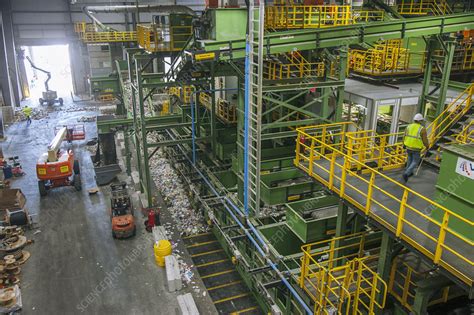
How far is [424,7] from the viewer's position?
17203mm

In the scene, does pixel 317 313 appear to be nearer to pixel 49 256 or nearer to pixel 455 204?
pixel 455 204

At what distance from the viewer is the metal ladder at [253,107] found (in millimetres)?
10047

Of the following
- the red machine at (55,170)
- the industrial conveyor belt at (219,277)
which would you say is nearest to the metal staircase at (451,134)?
the industrial conveyor belt at (219,277)

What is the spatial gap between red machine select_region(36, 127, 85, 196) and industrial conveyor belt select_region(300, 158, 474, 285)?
1174cm

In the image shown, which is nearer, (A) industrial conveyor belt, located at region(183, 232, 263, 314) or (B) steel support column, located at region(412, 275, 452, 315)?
(B) steel support column, located at region(412, 275, 452, 315)

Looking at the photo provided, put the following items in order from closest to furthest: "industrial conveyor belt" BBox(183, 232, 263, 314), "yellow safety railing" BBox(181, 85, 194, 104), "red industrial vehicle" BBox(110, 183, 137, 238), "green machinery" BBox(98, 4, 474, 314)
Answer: "green machinery" BBox(98, 4, 474, 314), "industrial conveyor belt" BBox(183, 232, 263, 314), "red industrial vehicle" BBox(110, 183, 137, 238), "yellow safety railing" BBox(181, 85, 194, 104)

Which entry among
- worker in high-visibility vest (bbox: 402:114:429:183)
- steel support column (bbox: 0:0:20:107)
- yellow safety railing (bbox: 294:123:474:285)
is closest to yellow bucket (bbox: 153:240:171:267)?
yellow safety railing (bbox: 294:123:474:285)

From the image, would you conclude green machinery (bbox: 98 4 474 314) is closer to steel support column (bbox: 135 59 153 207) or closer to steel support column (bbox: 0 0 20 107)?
steel support column (bbox: 135 59 153 207)

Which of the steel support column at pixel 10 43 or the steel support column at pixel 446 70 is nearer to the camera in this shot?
the steel support column at pixel 446 70

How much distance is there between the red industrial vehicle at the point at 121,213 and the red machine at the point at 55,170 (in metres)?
2.53

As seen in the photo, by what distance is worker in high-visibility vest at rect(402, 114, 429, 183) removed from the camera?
25.0ft

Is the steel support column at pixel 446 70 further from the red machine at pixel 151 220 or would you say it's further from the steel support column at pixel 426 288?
the red machine at pixel 151 220

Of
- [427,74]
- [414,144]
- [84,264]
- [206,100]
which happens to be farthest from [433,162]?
[206,100]

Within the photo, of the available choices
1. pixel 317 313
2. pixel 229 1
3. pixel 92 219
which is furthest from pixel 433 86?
pixel 92 219
